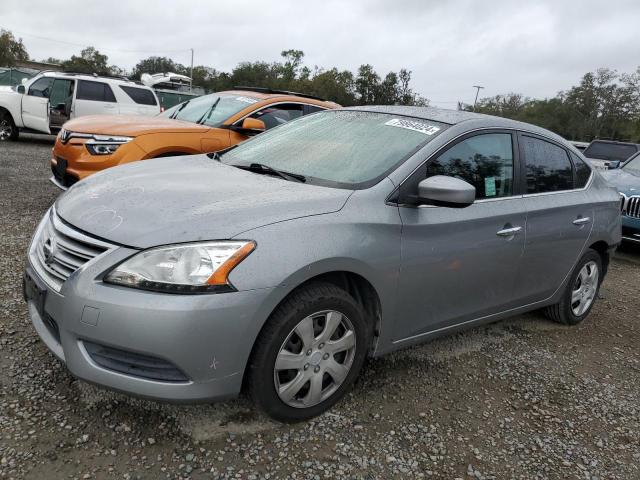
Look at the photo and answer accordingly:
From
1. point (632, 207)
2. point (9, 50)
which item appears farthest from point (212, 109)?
point (9, 50)

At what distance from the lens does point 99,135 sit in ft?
16.3

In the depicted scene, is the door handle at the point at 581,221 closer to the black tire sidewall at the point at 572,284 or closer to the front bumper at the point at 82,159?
the black tire sidewall at the point at 572,284

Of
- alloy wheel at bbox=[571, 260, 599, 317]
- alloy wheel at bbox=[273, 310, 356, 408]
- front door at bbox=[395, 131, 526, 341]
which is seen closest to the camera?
alloy wheel at bbox=[273, 310, 356, 408]

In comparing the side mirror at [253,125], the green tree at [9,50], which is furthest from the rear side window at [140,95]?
the green tree at [9,50]

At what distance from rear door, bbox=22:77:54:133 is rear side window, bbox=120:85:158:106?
1684 mm

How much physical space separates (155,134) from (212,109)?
1.34 metres

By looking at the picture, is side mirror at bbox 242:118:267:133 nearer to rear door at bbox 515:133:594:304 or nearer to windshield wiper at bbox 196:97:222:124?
windshield wiper at bbox 196:97:222:124

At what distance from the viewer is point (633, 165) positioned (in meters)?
8.09

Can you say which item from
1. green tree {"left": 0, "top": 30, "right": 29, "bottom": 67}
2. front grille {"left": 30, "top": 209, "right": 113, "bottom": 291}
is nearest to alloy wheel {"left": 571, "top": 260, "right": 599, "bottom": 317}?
front grille {"left": 30, "top": 209, "right": 113, "bottom": 291}

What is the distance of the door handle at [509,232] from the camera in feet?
10.3

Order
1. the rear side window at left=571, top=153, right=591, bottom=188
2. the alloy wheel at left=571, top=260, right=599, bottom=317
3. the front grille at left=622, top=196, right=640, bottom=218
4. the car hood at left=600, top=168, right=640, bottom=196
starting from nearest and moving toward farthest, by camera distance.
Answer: the rear side window at left=571, top=153, right=591, bottom=188
the alloy wheel at left=571, top=260, right=599, bottom=317
the front grille at left=622, top=196, right=640, bottom=218
the car hood at left=600, top=168, right=640, bottom=196

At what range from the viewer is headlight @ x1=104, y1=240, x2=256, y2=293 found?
206cm

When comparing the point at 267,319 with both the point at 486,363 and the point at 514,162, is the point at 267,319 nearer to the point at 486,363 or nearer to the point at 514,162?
the point at 486,363

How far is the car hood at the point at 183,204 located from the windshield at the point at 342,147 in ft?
0.67
